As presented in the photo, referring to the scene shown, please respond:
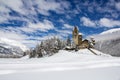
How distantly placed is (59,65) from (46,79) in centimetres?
54

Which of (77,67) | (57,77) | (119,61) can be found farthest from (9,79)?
(119,61)

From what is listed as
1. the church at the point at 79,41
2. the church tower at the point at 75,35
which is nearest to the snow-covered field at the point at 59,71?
the church at the point at 79,41

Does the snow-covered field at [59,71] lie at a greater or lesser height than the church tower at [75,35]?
lesser

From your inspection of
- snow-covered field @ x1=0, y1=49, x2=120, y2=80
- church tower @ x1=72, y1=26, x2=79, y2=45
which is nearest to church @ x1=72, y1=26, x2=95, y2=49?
church tower @ x1=72, y1=26, x2=79, y2=45

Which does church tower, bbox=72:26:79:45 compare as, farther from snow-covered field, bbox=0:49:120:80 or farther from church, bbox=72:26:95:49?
snow-covered field, bbox=0:49:120:80

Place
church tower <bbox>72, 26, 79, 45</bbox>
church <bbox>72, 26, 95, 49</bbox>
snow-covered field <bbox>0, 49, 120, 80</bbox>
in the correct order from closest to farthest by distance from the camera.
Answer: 1. snow-covered field <bbox>0, 49, 120, 80</bbox>
2. church <bbox>72, 26, 95, 49</bbox>
3. church tower <bbox>72, 26, 79, 45</bbox>

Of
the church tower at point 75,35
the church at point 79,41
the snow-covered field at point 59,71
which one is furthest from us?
the church tower at point 75,35

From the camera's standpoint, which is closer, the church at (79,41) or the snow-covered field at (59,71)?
the snow-covered field at (59,71)

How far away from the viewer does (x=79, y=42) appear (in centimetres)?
5706

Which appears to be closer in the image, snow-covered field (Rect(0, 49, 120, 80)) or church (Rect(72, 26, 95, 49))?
snow-covered field (Rect(0, 49, 120, 80))

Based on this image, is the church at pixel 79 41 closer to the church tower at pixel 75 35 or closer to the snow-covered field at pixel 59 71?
the church tower at pixel 75 35

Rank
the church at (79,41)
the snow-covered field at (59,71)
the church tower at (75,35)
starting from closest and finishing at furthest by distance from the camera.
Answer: the snow-covered field at (59,71) < the church at (79,41) < the church tower at (75,35)

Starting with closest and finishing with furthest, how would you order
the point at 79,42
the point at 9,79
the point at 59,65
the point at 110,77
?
1. the point at 9,79
2. the point at 59,65
3. the point at 110,77
4. the point at 79,42

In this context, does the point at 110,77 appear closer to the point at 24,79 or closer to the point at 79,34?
A: the point at 24,79
